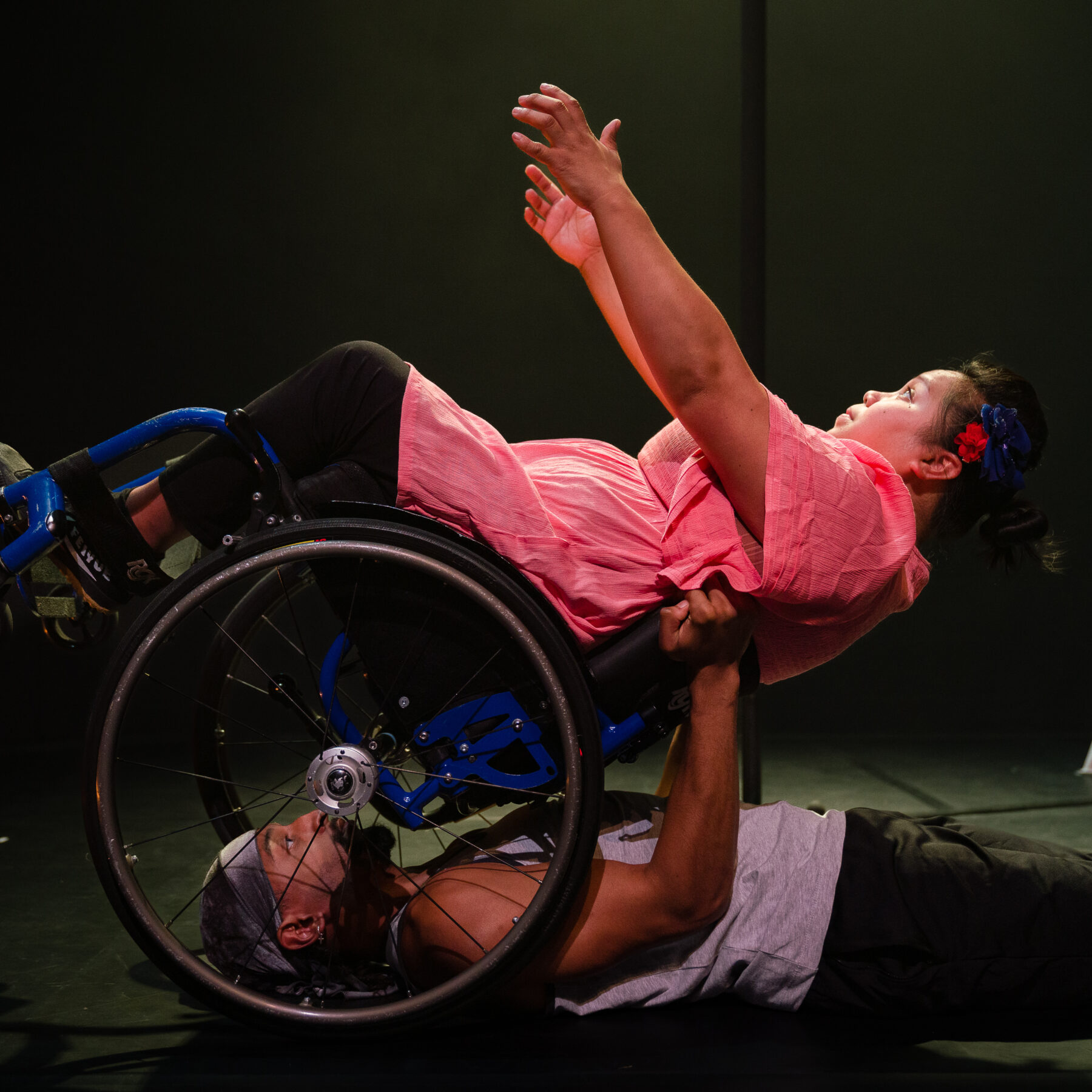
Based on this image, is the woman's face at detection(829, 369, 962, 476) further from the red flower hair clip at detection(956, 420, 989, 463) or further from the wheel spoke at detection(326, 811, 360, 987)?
the wheel spoke at detection(326, 811, 360, 987)

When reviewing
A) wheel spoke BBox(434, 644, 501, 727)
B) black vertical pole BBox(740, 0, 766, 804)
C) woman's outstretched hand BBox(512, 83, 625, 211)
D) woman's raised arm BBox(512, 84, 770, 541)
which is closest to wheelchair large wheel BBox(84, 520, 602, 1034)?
wheel spoke BBox(434, 644, 501, 727)

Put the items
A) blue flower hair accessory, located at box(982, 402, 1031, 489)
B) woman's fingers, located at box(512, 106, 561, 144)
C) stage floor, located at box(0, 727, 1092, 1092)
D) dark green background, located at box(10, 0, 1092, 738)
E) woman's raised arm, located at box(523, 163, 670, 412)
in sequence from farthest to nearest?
dark green background, located at box(10, 0, 1092, 738)
woman's raised arm, located at box(523, 163, 670, 412)
blue flower hair accessory, located at box(982, 402, 1031, 489)
woman's fingers, located at box(512, 106, 561, 144)
stage floor, located at box(0, 727, 1092, 1092)

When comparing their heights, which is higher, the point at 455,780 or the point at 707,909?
the point at 455,780

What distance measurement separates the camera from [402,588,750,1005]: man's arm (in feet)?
4.24

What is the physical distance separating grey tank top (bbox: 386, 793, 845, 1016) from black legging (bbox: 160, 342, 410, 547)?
539 mm

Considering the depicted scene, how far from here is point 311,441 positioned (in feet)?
4.53

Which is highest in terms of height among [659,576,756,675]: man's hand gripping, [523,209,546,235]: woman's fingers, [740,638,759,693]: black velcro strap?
[523,209,546,235]: woman's fingers

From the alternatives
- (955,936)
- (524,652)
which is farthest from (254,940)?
(955,936)

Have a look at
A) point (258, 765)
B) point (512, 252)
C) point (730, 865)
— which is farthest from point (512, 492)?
point (512, 252)

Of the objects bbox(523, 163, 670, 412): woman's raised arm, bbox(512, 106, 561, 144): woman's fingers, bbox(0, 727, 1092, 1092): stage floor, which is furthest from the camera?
bbox(523, 163, 670, 412): woman's raised arm

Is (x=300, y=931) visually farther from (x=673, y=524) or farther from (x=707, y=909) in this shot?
(x=673, y=524)

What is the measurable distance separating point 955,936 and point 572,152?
1122 mm

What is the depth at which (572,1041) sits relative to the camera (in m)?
1.32

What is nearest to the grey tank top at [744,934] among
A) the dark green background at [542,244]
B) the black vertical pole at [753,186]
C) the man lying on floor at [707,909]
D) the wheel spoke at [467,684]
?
the man lying on floor at [707,909]
